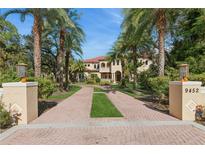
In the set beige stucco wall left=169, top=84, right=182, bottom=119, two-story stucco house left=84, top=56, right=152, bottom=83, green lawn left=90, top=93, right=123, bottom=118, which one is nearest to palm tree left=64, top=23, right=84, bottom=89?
green lawn left=90, top=93, right=123, bottom=118

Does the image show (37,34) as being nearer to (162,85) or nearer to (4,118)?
(162,85)

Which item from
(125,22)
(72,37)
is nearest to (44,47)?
(72,37)

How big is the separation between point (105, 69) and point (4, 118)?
189 ft

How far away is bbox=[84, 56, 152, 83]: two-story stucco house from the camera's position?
63812mm

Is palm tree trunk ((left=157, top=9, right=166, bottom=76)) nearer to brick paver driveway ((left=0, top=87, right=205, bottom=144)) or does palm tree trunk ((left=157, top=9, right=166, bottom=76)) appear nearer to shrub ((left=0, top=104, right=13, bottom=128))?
brick paver driveway ((left=0, top=87, right=205, bottom=144))

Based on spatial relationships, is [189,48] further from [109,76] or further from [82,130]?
[109,76]

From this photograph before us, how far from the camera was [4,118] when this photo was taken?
9.43 metres

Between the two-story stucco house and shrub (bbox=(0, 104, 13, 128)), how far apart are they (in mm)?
50849

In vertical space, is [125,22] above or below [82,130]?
above

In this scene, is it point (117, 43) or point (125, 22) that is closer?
point (125, 22)

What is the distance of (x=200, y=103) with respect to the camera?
1095 cm

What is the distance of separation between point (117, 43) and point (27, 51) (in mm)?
13363

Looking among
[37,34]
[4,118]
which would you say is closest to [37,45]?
[37,34]
